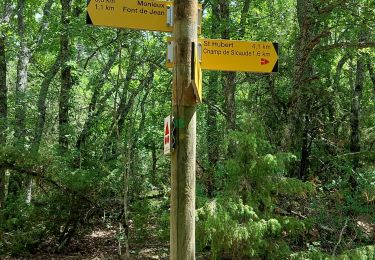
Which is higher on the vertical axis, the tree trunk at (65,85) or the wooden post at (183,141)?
the tree trunk at (65,85)

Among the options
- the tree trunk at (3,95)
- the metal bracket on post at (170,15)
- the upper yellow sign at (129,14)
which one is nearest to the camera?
the metal bracket on post at (170,15)

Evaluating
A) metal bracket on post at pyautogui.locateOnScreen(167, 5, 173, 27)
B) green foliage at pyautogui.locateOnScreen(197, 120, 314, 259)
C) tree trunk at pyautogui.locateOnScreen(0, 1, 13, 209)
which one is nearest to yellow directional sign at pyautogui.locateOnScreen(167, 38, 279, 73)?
metal bracket on post at pyautogui.locateOnScreen(167, 5, 173, 27)

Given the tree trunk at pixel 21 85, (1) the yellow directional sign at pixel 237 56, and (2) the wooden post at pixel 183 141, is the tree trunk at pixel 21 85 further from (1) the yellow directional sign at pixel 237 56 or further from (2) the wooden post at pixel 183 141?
(2) the wooden post at pixel 183 141

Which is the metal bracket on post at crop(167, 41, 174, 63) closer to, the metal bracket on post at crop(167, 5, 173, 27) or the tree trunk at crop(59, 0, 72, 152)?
the metal bracket on post at crop(167, 5, 173, 27)

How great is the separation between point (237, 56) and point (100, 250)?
584cm

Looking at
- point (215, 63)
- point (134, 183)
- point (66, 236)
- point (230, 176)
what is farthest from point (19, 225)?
point (215, 63)

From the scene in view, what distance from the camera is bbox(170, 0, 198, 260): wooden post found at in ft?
10.1

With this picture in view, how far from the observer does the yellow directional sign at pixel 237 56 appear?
3.72 m

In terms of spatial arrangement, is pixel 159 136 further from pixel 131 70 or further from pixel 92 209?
pixel 92 209

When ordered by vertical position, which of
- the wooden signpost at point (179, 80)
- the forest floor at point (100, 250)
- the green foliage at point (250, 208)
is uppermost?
the wooden signpost at point (179, 80)

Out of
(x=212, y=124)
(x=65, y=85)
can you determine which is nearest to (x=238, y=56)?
(x=212, y=124)

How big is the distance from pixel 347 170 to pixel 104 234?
512cm

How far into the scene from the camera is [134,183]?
8.12m

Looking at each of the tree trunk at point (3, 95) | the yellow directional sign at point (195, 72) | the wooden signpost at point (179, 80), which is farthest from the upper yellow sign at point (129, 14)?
the tree trunk at point (3, 95)
